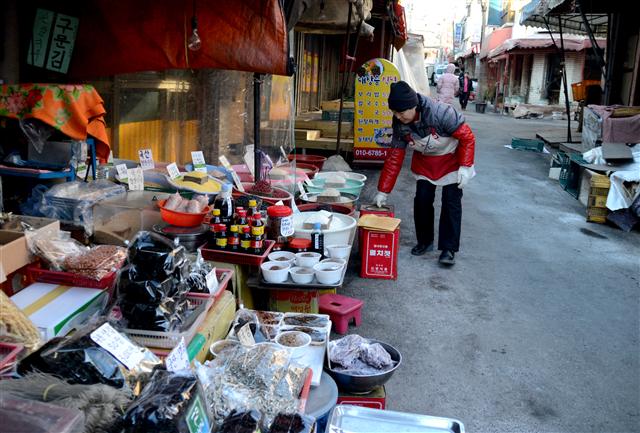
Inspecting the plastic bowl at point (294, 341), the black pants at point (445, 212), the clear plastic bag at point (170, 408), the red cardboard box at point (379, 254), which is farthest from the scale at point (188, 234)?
the black pants at point (445, 212)

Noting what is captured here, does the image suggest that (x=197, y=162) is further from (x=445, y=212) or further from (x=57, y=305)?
(x=57, y=305)

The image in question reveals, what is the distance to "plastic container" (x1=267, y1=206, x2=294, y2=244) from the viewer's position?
181 inches

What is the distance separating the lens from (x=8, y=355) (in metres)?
2.17

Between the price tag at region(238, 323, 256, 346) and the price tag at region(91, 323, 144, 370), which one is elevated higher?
the price tag at region(91, 323, 144, 370)

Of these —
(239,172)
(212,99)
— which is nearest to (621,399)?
(239,172)

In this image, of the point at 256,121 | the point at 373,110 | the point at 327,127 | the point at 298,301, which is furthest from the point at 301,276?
the point at 327,127

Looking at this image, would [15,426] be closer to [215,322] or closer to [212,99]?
[215,322]

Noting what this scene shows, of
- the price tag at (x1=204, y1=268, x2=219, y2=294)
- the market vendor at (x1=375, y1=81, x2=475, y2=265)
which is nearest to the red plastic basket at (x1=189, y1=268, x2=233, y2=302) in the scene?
the price tag at (x1=204, y1=268, x2=219, y2=294)

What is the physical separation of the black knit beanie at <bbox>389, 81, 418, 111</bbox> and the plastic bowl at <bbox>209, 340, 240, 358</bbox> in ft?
10.7

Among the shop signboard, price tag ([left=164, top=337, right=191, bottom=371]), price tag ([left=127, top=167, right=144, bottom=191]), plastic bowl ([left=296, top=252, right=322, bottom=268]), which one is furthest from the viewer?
the shop signboard

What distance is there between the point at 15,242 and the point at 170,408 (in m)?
1.90

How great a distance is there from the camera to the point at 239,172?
6.80 m

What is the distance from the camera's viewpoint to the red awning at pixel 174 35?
526cm

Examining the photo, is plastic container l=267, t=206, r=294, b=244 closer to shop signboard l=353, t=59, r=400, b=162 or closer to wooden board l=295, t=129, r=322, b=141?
shop signboard l=353, t=59, r=400, b=162
